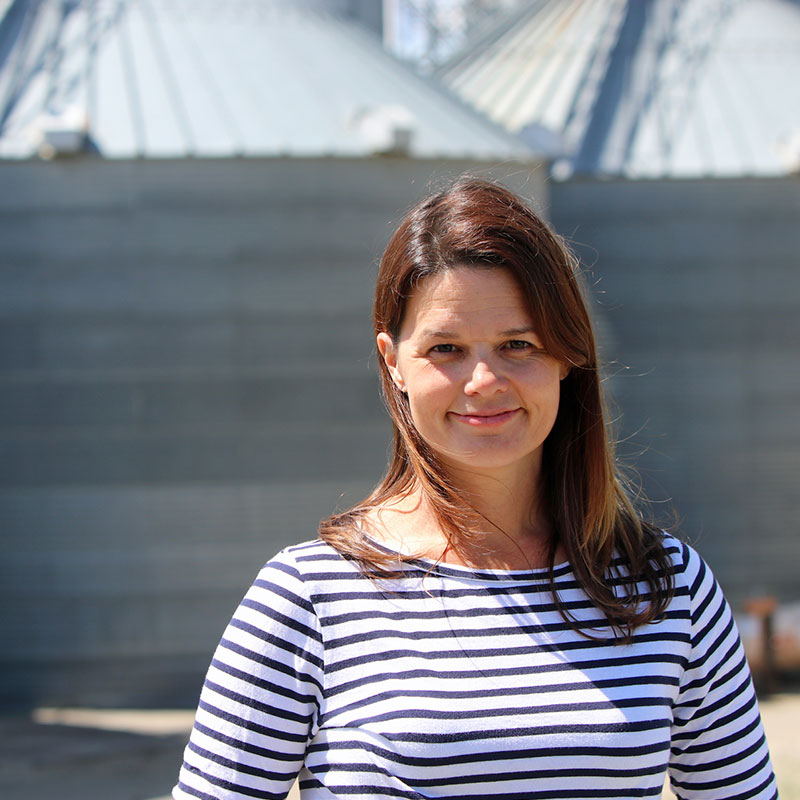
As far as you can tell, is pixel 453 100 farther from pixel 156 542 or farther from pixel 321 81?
pixel 156 542

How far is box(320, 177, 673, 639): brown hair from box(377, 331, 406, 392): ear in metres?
0.02

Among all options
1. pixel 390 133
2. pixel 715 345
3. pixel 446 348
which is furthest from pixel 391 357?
pixel 715 345

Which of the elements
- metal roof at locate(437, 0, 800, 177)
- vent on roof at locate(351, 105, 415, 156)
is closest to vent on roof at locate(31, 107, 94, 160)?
vent on roof at locate(351, 105, 415, 156)

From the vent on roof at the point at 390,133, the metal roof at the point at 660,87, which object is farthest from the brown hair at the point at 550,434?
the metal roof at the point at 660,87

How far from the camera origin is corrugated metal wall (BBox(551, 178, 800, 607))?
25.8 feet

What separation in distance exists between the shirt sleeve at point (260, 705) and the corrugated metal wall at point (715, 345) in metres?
6.70

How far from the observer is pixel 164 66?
866cm

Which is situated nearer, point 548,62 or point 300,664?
point 300,664

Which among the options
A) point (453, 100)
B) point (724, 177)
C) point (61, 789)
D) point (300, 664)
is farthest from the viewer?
point (453, 100)

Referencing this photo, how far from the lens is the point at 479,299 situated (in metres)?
1.46

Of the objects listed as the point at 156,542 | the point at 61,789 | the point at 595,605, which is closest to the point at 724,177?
the point at 156,542

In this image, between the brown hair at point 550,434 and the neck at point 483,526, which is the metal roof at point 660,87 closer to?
the brown hair at point 550,434

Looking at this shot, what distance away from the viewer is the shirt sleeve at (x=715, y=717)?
1.52 meters

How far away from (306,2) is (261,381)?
4.50m
